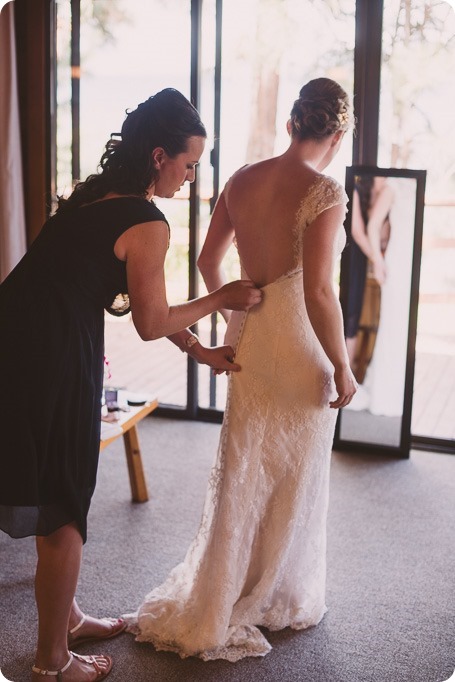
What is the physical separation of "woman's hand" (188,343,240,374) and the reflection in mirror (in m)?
1.74

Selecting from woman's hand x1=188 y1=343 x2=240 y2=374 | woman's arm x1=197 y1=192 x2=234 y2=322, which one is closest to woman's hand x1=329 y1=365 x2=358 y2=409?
woman's hand x1=188 y1=343 x2=240 y2=374

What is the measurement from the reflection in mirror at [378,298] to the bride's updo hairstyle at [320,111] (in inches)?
65.1

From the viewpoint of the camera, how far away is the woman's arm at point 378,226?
3775mm

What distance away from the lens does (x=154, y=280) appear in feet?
6.19

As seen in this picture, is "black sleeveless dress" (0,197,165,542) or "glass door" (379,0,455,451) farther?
"glass door" (379,0,455,451)

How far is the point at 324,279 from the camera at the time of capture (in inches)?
80.9

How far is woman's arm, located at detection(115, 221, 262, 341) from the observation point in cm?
186

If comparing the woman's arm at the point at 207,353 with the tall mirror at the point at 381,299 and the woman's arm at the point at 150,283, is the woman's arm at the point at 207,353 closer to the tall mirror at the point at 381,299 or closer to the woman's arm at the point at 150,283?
the woman's arm at the point at 150,283

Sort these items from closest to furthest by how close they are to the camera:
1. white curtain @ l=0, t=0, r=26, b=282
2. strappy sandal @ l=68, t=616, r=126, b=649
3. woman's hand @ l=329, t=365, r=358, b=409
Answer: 1. woman's hand @ l=329, t=365, r=358, b=409
2. strappy sandal @ l=68, t=616, r=126, b=649
3. white curtain @ l=0, t=0, r=26, b=282

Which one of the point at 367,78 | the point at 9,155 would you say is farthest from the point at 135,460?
the point at 367,78

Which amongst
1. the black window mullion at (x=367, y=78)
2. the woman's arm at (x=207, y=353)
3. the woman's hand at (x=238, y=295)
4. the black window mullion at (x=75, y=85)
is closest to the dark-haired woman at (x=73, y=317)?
the woman's hand at (x=238, y=295)

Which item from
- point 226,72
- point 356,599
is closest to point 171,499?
point 356,599

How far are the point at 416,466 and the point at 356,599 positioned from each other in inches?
52.5

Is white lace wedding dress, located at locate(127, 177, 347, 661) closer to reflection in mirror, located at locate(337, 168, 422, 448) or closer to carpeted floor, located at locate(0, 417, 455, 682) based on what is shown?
carpeted floor, located at locate(0, 417, 455, 682)
